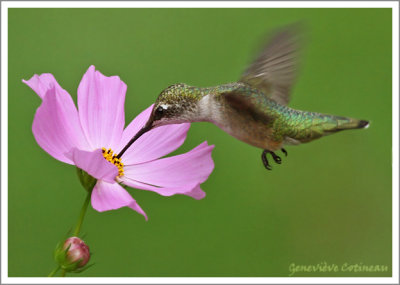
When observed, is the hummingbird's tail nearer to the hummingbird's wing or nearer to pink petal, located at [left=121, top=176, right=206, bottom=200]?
the hummingbird's wing

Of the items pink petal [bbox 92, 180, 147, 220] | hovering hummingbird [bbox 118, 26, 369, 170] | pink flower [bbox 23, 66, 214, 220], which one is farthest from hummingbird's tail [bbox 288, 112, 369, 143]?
pink petal [bbox 92, 180, 147, 220]

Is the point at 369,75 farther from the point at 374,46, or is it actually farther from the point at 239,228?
the point at 239,228

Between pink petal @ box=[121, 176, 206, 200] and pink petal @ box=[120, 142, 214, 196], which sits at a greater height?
pink petal @ box=[120, 142, 214, 196]

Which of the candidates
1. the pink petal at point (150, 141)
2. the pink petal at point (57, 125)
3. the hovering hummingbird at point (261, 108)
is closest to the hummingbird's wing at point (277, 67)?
the hovering hummingbird at point (261, 108)

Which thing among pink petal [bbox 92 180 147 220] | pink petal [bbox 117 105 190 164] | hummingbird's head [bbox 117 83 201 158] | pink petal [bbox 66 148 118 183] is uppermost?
hummingbird's head [bbox 117 83 201 158]

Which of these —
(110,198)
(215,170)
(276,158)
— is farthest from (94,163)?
(215,170)

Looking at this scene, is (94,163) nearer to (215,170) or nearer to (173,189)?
(173,189)
